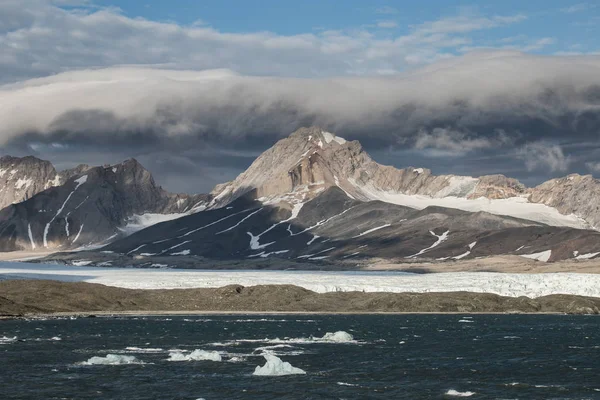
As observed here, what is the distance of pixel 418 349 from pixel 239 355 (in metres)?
24.9

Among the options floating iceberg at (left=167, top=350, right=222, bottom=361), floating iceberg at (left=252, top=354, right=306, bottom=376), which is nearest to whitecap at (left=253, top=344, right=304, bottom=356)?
floating iceberg at (left=167, top=350, right=222, bottom=361)

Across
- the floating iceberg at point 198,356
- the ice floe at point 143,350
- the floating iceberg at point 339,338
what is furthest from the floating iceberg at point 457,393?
the floating iceberg at point 339,338

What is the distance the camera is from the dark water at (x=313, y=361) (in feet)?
276

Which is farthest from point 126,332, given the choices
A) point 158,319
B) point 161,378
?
point 161,378

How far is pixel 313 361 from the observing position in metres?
107

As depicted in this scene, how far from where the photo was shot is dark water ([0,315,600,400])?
84.0 m

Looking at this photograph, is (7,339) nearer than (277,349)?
No

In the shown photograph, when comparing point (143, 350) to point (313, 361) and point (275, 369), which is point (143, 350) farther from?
point (275, 369)

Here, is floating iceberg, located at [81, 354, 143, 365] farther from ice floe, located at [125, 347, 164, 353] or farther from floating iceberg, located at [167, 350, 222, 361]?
ice floe, located at [125, 347, 164, 353]

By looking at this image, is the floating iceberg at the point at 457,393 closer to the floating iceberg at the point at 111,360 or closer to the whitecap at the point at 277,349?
the whitecap at the point at 277,349

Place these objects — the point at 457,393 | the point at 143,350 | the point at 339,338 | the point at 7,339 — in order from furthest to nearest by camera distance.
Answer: the point at 339,338 < the point at 7,339 < the point at 143,350 < the point at 457,393

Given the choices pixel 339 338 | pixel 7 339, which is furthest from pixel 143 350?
pixel 339 338

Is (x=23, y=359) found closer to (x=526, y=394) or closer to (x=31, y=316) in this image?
(x=526, y=394)

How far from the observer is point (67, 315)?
643ft
